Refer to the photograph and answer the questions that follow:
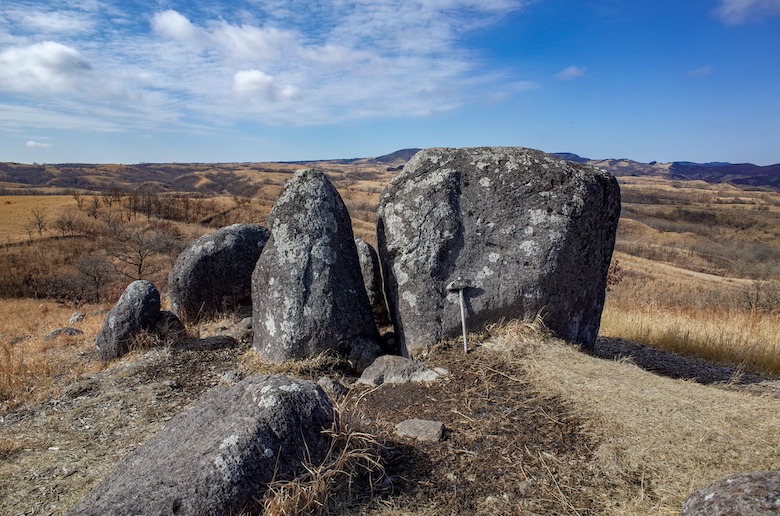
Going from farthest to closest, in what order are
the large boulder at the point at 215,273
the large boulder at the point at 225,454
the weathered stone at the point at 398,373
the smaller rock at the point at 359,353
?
the large boulder at the point at 215,273 → the smaller rock at the point at 359,353 → the weathered stone at the point at 398,373 → the large boulder at the point at 225,454

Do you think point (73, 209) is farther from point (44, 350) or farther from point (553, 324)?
point (553, 324)

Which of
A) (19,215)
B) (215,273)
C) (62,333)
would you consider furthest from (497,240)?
(19,215)

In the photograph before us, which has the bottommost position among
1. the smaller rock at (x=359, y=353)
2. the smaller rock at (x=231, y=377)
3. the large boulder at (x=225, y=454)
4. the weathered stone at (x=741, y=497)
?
the smaller rock at (x=231, y=377)

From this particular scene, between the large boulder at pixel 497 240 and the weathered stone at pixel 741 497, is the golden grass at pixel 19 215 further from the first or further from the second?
the weathered stone at pixel 741 497

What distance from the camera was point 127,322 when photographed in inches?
294

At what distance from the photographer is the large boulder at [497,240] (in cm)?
617

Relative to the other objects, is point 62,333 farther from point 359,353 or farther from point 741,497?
point 741,497

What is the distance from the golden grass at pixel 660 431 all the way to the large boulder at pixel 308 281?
2696 mm

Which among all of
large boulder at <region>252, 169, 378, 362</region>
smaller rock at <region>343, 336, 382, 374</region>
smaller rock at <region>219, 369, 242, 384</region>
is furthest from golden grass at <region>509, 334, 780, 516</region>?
smaller rock at <region>219, 369, 242, 384</region>

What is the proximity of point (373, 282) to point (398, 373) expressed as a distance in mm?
2742

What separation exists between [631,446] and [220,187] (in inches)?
3533

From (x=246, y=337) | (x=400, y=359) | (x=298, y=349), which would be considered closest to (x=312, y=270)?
(x=298, y=349)

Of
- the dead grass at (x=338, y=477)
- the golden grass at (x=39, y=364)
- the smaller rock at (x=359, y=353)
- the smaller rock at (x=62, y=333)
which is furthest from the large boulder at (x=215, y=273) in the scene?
the dead grass at (x=338, y=477)

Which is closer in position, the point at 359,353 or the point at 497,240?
the point at 497,240
